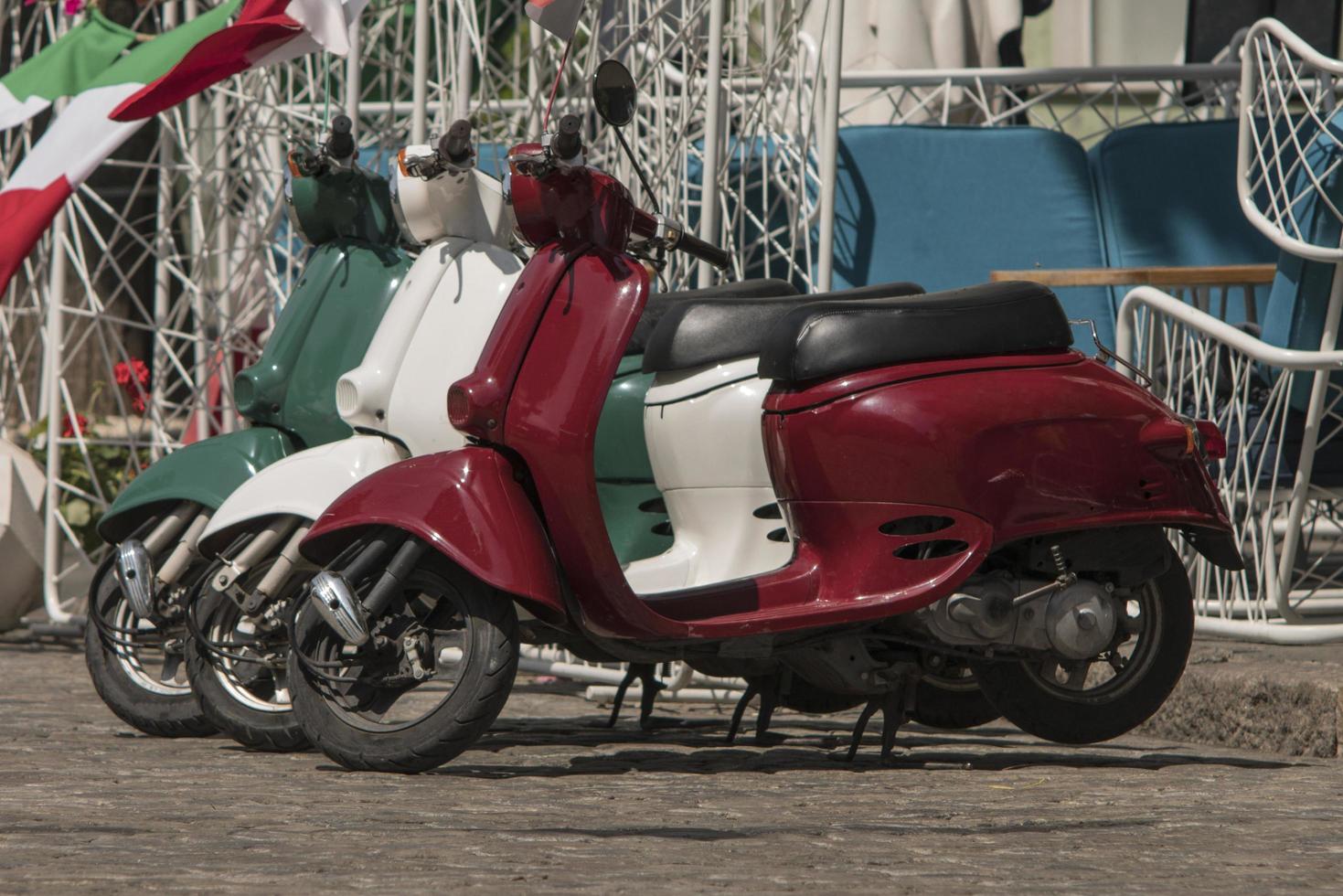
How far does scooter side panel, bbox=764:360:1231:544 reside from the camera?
13.8ft

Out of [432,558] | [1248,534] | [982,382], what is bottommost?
[1248,534]

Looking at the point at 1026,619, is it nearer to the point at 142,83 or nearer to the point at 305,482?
the point at 305,482

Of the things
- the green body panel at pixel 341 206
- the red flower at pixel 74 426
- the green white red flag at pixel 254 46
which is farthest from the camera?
the red flower at pixel 74 426

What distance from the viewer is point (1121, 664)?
4457 mm

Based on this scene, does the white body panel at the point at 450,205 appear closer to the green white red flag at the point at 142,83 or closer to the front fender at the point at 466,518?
the front fender at the point at 466,518

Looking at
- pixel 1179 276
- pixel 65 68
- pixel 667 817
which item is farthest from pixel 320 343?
pixel 1179 276

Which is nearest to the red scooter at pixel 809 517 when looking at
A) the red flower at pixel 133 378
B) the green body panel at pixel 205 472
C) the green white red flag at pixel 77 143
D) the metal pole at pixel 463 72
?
the green body panel at pixel 205 472

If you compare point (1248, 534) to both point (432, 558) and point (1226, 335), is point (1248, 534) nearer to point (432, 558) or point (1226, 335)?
point (1226, 335)

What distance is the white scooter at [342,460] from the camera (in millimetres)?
4531

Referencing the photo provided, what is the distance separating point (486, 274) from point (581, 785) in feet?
4.03

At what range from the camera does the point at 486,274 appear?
183 inches

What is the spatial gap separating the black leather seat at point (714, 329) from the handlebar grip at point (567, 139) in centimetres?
56

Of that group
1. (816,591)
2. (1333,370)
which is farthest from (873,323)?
(1333,370)

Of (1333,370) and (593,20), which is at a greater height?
(593,20)
